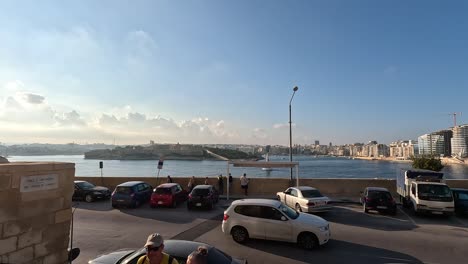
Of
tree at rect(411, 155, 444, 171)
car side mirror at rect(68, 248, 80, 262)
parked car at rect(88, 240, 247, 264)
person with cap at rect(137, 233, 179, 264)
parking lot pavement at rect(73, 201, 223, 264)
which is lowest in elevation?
parking lot pavement at rect(73, 201, 223, 264)

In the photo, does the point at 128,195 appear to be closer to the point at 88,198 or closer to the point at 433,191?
the point at 88,198

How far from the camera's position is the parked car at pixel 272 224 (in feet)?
36.1

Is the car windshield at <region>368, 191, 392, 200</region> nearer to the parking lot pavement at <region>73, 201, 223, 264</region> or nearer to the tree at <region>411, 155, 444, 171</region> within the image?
the parking lot pavement at <region>73, 201, 223, 264</region>

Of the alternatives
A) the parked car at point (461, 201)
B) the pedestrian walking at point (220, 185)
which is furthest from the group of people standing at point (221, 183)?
the parked car at point (461, 201)

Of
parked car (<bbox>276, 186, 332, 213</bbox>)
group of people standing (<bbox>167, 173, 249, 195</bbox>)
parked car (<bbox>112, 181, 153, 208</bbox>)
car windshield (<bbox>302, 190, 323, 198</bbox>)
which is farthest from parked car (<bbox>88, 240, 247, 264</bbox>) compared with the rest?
group of people standing (<bbox>167, 173, 249, 195</bbox>)

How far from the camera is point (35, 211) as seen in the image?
5812 mm

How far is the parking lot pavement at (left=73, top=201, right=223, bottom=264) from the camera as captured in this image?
37.3 ft

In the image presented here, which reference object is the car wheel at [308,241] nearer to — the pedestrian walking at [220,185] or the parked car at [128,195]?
the parked car at [128,195]

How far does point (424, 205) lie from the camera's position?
53.7 ft

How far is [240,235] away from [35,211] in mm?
7447

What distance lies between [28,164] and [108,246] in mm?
6469

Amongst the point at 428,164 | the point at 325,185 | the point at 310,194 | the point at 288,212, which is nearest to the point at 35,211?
the point at 288,212

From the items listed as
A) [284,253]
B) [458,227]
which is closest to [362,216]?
[458,227]

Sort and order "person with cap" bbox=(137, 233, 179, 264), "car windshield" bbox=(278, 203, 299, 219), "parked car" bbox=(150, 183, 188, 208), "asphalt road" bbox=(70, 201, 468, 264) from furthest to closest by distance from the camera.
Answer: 1. "parked car" bbox=(150, 183, 188, 208)
2. "car windshield" bbox=(278, 203, 299, 219)
3. "asphalt road" bbox=(70, 201, 468, 264)
4. "person with cap" bbox=(137, 233, 179, 264)
